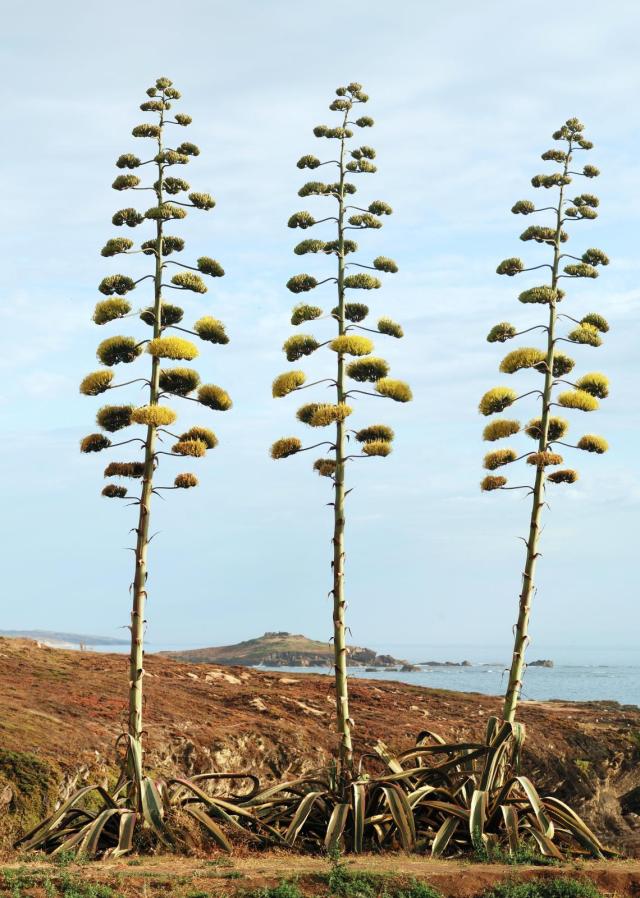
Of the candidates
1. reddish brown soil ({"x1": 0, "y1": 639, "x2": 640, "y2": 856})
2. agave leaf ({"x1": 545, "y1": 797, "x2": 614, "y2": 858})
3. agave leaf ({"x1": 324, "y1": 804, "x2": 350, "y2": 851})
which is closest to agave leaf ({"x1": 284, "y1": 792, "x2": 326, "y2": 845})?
agave leaf ({"x1": 324, "y1": 804, "x2": 350, "y2": 851})

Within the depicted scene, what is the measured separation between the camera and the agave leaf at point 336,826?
14.5 metres

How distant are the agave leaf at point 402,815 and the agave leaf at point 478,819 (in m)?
0.78

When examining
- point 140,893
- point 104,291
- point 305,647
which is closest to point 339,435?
point 104,291

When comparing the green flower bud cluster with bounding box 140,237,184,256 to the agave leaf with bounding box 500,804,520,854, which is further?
the green flower bud cluster with bounding box 140,237,184,256

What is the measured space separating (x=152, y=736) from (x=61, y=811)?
4.36 metres

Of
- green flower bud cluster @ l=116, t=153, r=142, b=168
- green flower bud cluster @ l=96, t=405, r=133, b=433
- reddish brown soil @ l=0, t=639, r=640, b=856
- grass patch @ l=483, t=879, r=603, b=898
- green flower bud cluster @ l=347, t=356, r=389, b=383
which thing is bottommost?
grass patch @ l=483, t=879, r=603, b=898

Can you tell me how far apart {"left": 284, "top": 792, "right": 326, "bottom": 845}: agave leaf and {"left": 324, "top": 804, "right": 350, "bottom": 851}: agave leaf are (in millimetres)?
346

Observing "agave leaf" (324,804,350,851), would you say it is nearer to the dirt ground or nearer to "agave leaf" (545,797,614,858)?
the dirt ground

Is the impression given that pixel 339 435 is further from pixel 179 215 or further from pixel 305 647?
pixel 305 647

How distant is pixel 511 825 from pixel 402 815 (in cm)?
146

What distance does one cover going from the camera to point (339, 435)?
1653 cm

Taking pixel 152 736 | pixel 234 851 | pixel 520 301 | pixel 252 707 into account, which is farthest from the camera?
pixel 252 707

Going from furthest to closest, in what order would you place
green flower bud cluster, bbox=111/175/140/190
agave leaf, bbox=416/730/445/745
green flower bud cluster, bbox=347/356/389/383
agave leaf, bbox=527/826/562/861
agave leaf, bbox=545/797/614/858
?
agave leaf, bbox=416/730/445/745, green flower bud cluster, bbox=111/175/140/190, green flower bud cluster, bbox=347/356/389/383, agave leaf, bbox=545/797/614/858, agave leaf, bbox=527/826/562/861

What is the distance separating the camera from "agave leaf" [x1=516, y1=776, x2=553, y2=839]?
49.4 ft
